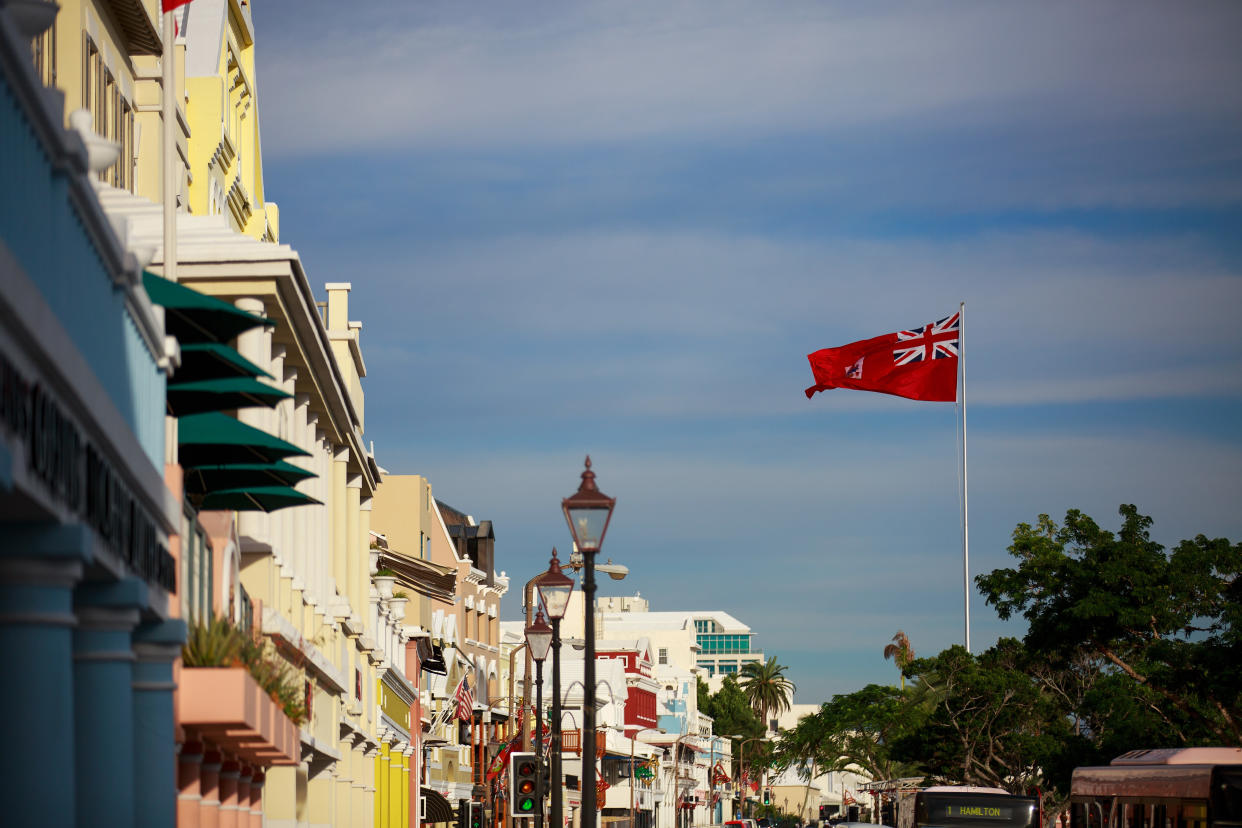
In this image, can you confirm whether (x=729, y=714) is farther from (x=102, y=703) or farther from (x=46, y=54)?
(x=102, y=703)

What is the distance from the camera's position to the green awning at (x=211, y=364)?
1567 cm

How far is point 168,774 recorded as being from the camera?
13.3m

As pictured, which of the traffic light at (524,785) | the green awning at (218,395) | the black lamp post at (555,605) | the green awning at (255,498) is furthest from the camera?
the traffic light at (524,785)

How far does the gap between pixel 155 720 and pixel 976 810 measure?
27.3 metres

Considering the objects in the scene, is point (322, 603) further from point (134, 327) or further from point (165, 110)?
point (134, 327)

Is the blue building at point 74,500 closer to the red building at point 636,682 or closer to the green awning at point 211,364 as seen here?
the green awning at point 211,364

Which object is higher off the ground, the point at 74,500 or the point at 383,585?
the point at 74,500

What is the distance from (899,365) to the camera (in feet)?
153

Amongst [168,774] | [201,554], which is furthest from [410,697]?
[168,774]

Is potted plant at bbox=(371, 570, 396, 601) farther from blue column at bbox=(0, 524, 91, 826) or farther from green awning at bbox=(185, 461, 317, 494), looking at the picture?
blue column at bbox=(0, 524, 91, 826)

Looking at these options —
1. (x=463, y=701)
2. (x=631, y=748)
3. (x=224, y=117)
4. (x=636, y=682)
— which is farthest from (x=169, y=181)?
(x=636, y=682)

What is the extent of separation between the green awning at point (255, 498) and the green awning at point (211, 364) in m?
2.88

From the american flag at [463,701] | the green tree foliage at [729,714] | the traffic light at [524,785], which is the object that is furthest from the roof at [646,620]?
the traffic light at [524,785]

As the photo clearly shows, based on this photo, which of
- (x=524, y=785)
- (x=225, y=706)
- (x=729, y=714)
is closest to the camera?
(x=225, y=706)
